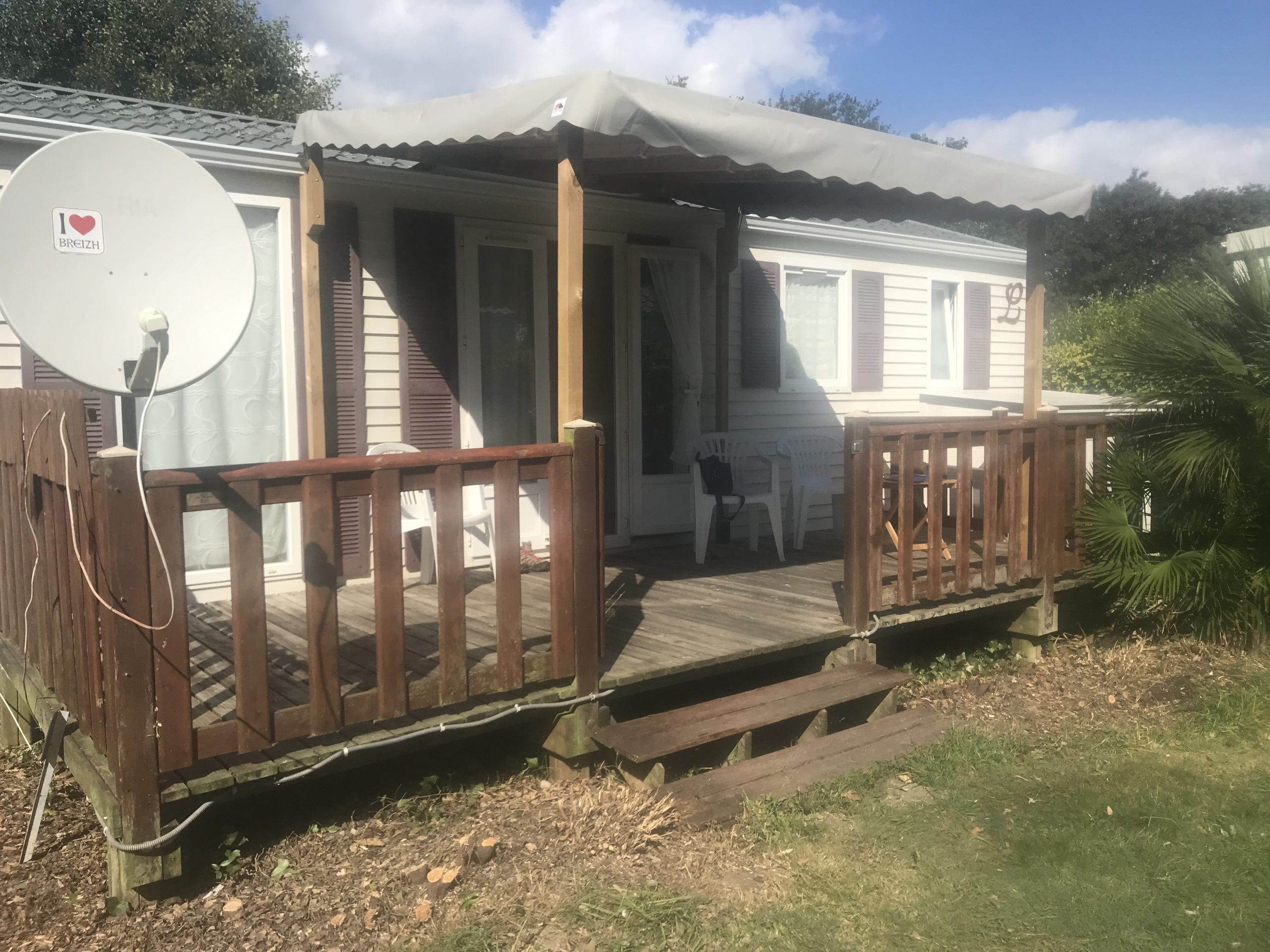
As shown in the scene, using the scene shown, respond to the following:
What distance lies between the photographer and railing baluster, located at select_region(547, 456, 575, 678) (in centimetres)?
346

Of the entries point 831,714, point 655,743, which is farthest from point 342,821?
point 831,714

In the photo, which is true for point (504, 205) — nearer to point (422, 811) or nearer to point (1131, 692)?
point (422, 811)

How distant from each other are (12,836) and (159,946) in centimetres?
103

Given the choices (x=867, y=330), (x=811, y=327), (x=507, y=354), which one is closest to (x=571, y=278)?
(x=507, y=354)

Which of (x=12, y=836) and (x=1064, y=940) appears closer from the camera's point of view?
(x=1064, y=940)

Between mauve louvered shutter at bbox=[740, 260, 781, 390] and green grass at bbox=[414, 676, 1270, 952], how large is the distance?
3.70 m

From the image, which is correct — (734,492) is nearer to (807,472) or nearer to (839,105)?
(807,472)

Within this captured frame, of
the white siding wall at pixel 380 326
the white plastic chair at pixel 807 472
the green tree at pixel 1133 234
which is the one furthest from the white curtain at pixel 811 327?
the green tree at pixel 1133 234

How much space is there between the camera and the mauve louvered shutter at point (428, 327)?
548 centimetres

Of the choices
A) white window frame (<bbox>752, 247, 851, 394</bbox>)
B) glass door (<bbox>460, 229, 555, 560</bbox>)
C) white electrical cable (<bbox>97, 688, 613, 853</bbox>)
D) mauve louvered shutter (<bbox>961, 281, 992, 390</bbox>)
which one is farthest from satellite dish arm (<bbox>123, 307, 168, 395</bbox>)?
mauve louvered shutter (<bbox>961, 281, 992, 390</bbox>)

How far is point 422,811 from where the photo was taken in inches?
135

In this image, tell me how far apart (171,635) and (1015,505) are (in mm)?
4007

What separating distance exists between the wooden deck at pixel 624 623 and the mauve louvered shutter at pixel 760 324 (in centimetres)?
164

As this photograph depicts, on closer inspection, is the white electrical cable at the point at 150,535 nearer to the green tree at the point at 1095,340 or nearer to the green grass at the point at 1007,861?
the green grass at the point at 1007,861
